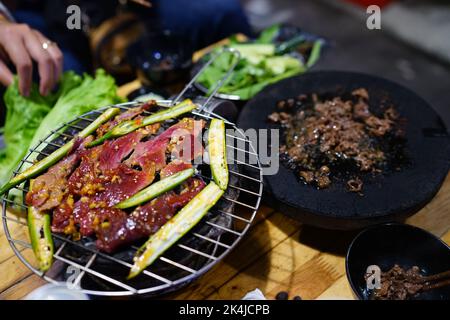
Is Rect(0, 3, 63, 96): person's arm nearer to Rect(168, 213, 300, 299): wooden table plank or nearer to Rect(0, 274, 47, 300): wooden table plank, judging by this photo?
Rect(0, 274, 47, 300): wooden table plank

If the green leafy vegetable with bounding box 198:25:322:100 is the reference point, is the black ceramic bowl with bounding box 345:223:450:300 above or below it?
below

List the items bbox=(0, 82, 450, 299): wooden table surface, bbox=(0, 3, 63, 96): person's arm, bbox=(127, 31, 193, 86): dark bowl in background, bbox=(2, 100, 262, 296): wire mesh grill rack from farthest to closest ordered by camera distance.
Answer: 1. bbox=(127, 31, 193, 86): dark bowl in background
2. bbox=(0, 3, 63, 96): person's arm
3. bbox=(0, 82, 450, 299): wooden table surface
4. bbox=(2, 100, 262, 296): wire mesh grill rack

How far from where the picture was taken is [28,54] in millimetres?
3455

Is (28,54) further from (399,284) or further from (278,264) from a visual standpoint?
(399,284)

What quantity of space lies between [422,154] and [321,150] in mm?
736

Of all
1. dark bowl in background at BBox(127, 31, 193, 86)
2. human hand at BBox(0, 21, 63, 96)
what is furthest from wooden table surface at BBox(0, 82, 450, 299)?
dark bowl in background at BBox(127, 31, 193, 86)

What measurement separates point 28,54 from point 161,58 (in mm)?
1511

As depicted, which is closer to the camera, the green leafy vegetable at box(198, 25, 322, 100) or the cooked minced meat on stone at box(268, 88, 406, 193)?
the cooked minced meat on stone at box(268, 88, 406, 193)

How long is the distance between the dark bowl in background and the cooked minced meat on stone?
1.43 meters

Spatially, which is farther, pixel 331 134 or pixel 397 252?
pixel 331 134

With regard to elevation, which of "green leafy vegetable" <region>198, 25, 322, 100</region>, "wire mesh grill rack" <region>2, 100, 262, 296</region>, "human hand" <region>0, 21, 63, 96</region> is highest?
"human hand" <region>0, 21, 63, 96</region>

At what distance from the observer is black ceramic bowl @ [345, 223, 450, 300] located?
2.51m

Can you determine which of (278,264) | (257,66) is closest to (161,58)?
(257,66)

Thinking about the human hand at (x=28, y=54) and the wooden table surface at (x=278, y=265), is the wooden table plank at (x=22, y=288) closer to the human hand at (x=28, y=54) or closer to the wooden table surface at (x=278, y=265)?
the wooden table surface at (x=278, y=265)
